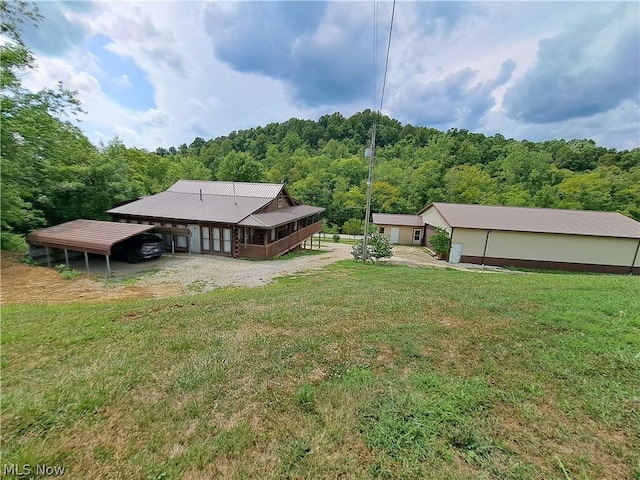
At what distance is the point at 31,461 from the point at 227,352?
83.5 inches

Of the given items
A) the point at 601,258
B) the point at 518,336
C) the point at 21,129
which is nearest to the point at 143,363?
the point at 518,336

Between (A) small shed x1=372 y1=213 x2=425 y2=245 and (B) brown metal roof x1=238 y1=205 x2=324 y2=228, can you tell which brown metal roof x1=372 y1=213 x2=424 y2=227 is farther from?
(B) brown metal roof x1=238 y1=205 x2=324 y2=228

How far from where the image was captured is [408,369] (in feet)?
12.1

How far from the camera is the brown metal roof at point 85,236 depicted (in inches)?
484

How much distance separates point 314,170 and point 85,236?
38107mm

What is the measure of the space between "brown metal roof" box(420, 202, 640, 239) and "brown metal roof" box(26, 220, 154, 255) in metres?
20.1

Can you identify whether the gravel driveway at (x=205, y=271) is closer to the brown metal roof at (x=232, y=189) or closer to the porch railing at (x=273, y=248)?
the porch railing at (x=273, y=248)

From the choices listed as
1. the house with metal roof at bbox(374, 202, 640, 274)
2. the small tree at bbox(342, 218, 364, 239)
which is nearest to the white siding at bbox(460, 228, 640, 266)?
the house with metal roof at bbox(374, 202, 640, 274)

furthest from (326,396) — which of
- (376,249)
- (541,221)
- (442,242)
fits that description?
(541,221)

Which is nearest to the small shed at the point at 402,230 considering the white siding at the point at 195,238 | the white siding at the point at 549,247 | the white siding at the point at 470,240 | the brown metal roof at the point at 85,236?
the white siding at the point at 470,240

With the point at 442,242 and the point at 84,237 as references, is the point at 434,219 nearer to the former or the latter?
the point at 442,242

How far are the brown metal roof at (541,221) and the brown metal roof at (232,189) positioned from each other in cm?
1376

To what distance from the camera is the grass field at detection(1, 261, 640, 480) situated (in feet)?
7.55

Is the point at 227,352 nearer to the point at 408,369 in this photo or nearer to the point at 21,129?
the point at 408,369
